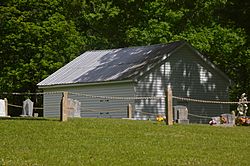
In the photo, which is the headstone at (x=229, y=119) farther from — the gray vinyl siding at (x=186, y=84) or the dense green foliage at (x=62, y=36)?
the dense green foliage at (x=62, y=36)

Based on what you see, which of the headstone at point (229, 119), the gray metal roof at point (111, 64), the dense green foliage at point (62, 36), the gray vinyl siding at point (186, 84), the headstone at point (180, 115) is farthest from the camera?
the dense green foliage at point (62, 36)

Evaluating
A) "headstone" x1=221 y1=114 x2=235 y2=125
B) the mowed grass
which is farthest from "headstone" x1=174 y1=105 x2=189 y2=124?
the mowed grass

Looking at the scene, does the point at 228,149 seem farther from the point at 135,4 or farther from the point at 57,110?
the point at 57,110

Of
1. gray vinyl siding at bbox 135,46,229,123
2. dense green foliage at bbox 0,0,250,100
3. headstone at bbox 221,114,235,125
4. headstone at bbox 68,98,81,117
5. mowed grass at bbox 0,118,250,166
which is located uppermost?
dense green foliage at bbox 0,0,250,100

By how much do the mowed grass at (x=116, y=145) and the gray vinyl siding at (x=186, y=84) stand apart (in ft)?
54.3

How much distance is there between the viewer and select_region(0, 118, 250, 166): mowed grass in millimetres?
15816

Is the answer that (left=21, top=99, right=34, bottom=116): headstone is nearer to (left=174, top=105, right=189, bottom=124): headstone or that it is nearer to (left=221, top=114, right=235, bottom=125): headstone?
(left=174, top=105, right=189, bottom=124): headstone

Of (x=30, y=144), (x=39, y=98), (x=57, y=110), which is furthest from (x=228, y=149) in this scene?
(x=39, y=98)

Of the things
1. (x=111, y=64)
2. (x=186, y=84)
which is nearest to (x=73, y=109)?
(x=111, y=64)

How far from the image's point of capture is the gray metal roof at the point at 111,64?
4119cm

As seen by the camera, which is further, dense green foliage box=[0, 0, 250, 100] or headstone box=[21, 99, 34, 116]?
dense green foliage box=[0, 0, 250, 100]

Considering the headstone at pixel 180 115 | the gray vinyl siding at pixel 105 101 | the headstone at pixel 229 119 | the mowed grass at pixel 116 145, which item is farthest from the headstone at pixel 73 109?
the mowed grass at pixel 116 145

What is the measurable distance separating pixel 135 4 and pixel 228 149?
2537 cm

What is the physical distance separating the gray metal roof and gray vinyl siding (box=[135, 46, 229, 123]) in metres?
0.78
